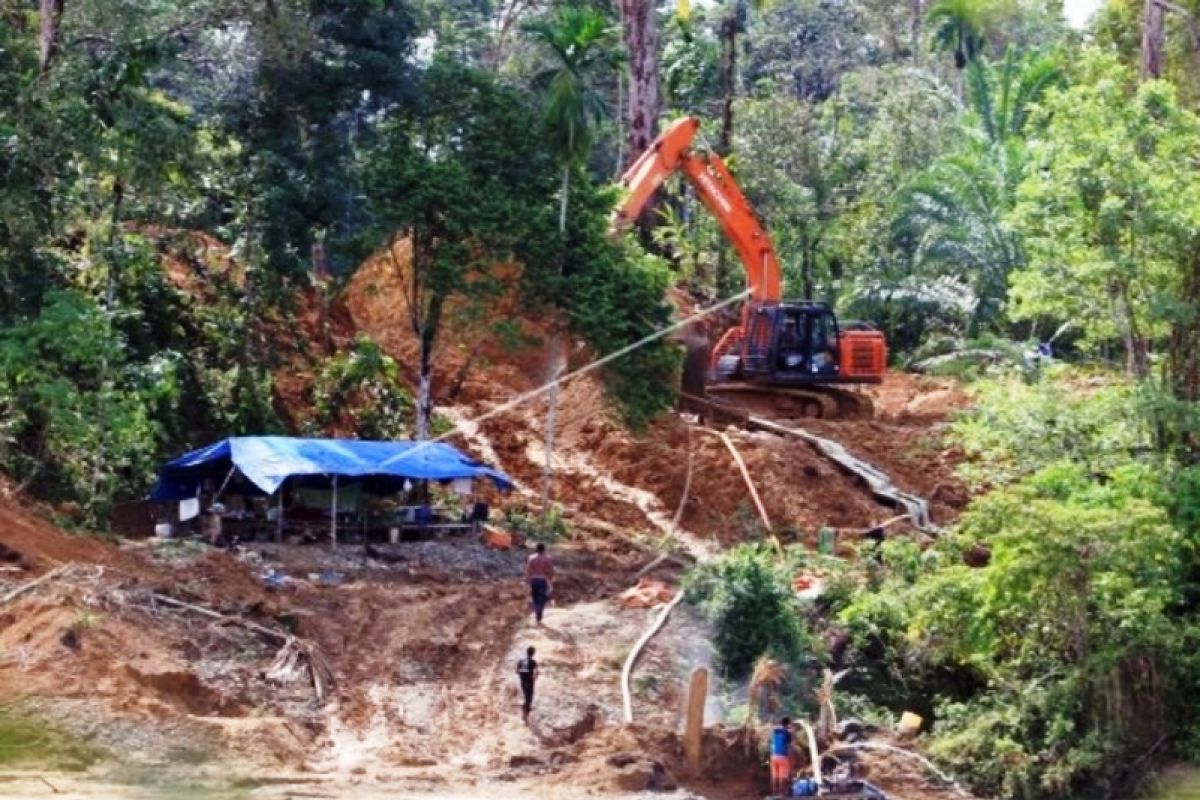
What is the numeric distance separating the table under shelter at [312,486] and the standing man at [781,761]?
9.55m

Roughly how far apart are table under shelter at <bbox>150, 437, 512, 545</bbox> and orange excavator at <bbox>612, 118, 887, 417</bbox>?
9201 mm

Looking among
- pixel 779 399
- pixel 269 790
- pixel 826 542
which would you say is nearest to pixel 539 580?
pixel 269 790

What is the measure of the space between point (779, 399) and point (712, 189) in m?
4.79

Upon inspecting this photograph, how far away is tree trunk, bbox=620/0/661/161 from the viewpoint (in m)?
48.8

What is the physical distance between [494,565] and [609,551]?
9.79ft

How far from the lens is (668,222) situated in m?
53.6

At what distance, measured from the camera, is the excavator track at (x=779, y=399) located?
4412 cm

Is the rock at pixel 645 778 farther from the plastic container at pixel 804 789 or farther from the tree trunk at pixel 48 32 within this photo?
the tree trunk at pixel 48 32

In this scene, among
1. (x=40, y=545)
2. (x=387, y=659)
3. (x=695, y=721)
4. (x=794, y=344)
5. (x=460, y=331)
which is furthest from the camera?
(x=794, y=344)

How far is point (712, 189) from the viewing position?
43.0m

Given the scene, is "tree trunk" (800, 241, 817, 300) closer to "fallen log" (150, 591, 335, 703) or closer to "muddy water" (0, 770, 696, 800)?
"fallen log" (150, 591, 335, 703)

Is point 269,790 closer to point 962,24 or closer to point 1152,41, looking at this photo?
point 1152,41

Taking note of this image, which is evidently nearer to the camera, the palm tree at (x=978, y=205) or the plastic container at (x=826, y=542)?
the plastic container at (x=826, y=542)

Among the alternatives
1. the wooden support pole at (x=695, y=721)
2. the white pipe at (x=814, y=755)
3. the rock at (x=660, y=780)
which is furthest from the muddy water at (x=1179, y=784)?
the rock at (x=660, y=780)
